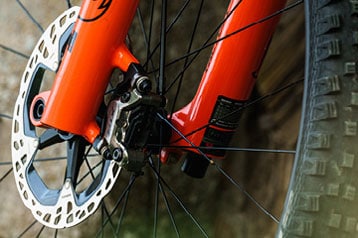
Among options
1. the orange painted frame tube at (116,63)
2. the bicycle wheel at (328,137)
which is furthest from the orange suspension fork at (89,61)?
the bicycle wheel at (328,137)

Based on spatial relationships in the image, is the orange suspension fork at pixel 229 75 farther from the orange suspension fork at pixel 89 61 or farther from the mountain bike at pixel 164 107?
the orange suspension fork at pixel 89 61

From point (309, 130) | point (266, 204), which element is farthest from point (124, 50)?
point (266, 204)

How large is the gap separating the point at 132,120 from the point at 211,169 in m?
0.50

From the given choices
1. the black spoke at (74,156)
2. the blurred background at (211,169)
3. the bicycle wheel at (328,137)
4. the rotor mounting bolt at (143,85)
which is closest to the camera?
the bicycle wheel at (328,137)

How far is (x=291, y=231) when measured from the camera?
79 cm

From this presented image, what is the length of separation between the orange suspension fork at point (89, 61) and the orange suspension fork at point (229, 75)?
0.44 feet

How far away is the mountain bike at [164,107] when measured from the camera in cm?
79

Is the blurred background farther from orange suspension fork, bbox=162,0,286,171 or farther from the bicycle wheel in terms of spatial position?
the bicycle wheel

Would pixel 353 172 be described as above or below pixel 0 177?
above

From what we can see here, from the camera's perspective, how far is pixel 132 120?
1006 mm

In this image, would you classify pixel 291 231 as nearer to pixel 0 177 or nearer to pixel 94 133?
pixel 94 133

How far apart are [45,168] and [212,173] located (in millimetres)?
341

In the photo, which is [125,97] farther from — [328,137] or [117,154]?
[328,137]

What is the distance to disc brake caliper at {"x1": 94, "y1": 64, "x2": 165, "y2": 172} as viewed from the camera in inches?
39.2
